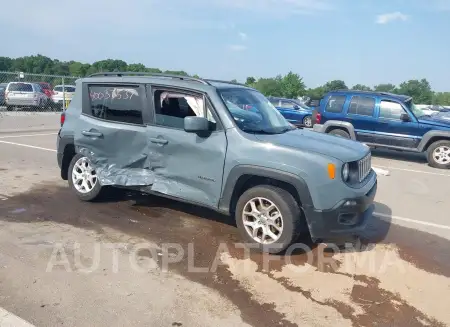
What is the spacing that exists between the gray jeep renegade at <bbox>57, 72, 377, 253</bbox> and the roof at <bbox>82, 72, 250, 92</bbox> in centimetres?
1

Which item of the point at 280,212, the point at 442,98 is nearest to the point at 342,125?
the point at 280,212

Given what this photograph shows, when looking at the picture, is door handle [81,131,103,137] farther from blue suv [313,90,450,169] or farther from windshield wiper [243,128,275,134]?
blue suv [313,90,450,169]

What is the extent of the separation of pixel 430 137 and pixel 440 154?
1.66ft

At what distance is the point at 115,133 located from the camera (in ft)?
18.0

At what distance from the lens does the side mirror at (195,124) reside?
4.64 metres

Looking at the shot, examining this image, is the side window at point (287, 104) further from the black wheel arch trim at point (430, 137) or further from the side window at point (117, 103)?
the side window at point (117, 103)

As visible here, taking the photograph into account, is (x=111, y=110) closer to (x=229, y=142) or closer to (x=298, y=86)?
(x=229, y=142)

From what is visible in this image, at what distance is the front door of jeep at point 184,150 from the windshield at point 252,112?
0.88 ft

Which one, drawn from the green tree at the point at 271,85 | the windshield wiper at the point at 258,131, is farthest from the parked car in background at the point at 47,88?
the green tree at the point at 271,85

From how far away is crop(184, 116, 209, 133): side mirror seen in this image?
464 cm

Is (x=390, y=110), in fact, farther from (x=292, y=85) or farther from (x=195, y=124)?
(x=292, y=85)

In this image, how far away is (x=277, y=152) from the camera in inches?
172

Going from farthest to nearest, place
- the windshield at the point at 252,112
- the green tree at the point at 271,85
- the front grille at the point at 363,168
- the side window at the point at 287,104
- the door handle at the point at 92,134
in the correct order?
the green tree at the point at 271,85
the side window at the point at 287,104
the door handle at the point at 92,134
the windshield at the point at 252,112
the front grille at the point at 363,168

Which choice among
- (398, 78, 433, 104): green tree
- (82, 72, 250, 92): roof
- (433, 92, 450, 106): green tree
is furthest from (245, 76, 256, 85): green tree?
(82, 72, 250, 92): roof
